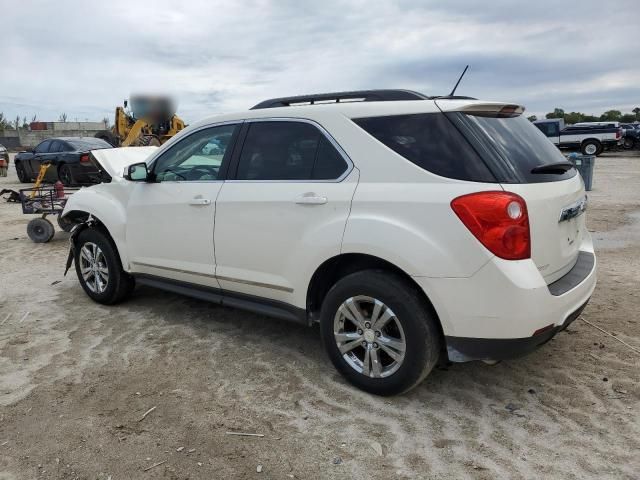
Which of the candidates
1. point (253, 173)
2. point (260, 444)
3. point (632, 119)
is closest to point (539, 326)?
point (260, 444)

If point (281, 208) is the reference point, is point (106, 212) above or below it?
below

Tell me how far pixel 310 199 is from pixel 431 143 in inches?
32.7

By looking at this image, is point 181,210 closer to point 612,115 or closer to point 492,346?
point 492,346

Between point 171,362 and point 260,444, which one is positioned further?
point 171,362

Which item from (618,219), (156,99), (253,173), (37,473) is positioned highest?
(156,99)

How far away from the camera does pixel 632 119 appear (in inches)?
2203

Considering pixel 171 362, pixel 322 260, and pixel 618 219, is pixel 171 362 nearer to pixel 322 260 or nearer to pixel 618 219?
pixel 322 260

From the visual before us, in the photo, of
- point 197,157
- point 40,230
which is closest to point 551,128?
point 40,230

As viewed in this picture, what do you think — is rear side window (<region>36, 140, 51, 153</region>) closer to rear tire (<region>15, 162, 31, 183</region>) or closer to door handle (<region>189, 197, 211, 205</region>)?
rear tire (<region>15, 162, 31, 183</region>)

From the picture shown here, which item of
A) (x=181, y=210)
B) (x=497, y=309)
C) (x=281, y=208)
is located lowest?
(x=497, y=309)

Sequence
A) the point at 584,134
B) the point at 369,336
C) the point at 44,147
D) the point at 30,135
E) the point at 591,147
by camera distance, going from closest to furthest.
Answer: the point at 369,336 → the point at 44,147 → the point at 584,134 → the point at 591,147 → the point at 30,135

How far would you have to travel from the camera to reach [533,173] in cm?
303

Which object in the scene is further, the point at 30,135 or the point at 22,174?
the point at 30,135

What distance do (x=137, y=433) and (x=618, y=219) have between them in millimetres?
9111
